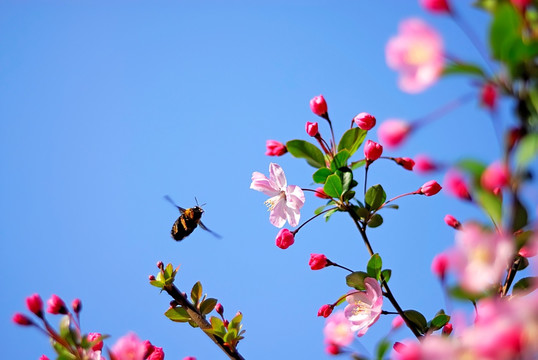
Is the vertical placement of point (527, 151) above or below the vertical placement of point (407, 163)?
below

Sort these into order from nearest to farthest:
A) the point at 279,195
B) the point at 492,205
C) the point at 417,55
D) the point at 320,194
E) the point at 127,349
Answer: the point at 417,55 → the point at 492,205 → the point at 127,349 → the point at 320,194 → the point at 279,195

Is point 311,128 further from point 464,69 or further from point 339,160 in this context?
point 464,69

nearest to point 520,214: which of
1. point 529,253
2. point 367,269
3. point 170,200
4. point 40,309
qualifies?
point 529,253

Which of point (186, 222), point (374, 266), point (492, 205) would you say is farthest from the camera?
point (186, 222)

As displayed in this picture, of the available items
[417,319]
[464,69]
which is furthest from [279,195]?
[464,69]

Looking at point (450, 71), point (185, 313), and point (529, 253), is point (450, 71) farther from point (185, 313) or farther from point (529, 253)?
point (185, 313)

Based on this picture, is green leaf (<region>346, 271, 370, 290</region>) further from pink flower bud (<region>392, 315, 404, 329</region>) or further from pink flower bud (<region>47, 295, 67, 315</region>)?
pink flower bud (<region>47, 295, 67, 315</region>)

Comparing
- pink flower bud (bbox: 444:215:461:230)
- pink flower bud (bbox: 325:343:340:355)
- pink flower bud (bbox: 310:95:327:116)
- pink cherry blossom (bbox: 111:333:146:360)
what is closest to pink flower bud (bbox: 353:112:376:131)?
pink flower bud (bbox: 310:95:327:116)
